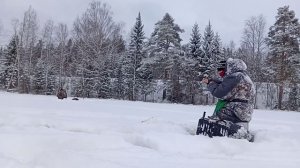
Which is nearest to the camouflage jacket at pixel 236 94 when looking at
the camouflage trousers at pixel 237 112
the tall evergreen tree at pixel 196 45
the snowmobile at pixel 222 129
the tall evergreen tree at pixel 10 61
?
the camouflage trousers at pixel 237 112

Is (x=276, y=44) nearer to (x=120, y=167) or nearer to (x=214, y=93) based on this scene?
(x=214, y=93)

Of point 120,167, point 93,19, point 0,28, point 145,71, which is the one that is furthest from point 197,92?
point 120,167

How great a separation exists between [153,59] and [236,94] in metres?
30.3

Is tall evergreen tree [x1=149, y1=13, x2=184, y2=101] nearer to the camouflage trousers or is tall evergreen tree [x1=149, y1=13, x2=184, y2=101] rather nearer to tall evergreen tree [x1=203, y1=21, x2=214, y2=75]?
tall evergreen tree [x1=203, y1=21, x2=214, y2=75]

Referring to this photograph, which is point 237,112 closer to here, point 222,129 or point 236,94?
point 236,94

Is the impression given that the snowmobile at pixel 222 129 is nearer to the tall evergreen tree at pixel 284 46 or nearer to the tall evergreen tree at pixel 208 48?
the tall evergreen tree at pixel 284 46

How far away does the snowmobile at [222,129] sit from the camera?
5957 millimetres

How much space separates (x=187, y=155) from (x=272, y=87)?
39218 millimetres

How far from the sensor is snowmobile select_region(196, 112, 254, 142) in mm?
5957

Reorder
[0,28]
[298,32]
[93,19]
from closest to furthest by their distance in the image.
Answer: [298,32], [93,19], [0,28]

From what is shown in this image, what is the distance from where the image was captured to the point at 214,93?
251 inches

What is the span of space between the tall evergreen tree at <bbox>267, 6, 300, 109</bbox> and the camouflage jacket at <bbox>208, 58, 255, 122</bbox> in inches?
1107

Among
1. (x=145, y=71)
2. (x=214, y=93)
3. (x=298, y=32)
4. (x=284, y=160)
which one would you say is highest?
(x=298, y=32)

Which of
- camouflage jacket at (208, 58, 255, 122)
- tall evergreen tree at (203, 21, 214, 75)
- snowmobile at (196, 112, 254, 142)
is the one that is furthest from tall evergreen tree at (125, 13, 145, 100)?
snowmobile at (196, 112, 254, 142)
